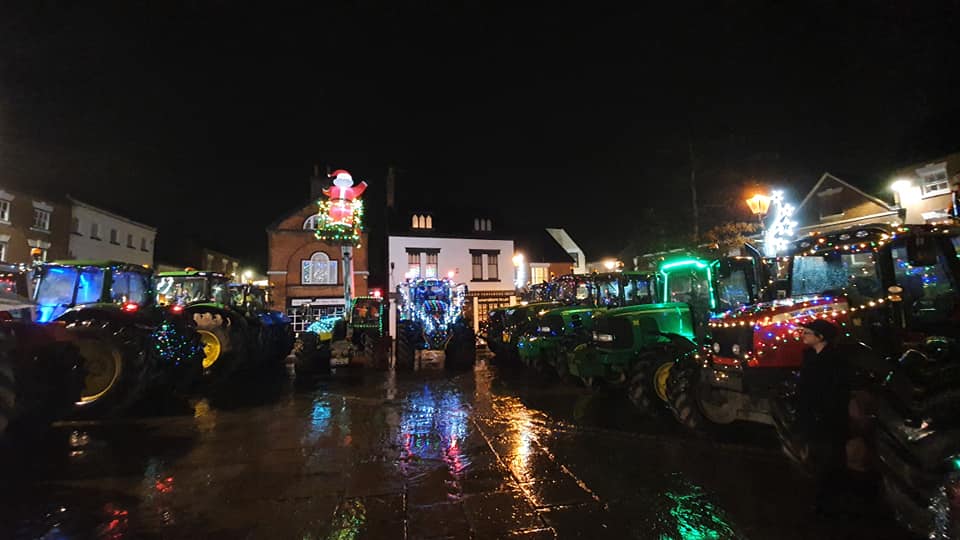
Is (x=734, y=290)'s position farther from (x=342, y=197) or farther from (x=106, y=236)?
(x=106, y=236)

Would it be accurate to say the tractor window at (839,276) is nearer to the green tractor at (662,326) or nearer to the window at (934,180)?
the green tractor at (662,326)

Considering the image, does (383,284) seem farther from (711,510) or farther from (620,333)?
(711,510)

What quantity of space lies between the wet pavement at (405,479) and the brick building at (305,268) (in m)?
21.0

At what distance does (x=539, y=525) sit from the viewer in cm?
365

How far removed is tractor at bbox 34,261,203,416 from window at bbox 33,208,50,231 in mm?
21576

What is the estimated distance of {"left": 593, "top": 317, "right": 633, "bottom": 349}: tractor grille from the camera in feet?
26.9

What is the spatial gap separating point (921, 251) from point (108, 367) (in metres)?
11.0

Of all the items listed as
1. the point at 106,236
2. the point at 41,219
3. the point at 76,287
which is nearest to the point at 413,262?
the point at 106,236

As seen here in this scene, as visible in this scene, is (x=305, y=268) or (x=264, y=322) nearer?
(x=264, y=322)

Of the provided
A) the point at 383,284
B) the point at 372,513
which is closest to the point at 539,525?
the point at 372,513

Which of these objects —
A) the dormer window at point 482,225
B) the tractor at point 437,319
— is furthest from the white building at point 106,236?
the dormer window at point 482,225

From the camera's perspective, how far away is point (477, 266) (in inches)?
1178

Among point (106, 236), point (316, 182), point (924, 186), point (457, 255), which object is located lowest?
point (457, 255)

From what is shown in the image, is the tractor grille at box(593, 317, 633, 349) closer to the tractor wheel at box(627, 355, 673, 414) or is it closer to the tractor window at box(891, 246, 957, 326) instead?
the tractor wheel at box(627, 355, 673, 414)
